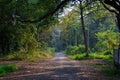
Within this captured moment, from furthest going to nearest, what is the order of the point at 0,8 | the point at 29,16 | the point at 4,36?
the point at 4,36
the point at 29,16
the point at 0,8

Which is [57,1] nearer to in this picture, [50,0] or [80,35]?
[50,0]

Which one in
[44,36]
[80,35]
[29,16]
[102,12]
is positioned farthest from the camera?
[80,35]

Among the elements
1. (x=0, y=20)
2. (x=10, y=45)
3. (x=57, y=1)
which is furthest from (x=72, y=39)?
(x=57, y=1)

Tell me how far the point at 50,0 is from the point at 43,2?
46cm

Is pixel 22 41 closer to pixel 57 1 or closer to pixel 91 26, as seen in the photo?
pixel 57 1

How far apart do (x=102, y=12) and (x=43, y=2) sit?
72.7 feet

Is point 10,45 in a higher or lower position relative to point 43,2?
lower

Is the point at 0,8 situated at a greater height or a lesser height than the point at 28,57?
Result: greater

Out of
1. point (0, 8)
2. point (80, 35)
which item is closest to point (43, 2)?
point (0, 8)

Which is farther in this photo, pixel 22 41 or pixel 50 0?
pixel 22 41

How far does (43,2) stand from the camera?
67.3ft

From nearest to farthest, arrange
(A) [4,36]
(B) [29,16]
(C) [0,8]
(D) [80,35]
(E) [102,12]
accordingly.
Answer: (C) [0,8] → (B) [29,16] → (E) [102,12] → (A) [4,36] → (D) [80,35]

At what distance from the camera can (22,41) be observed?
4241cm

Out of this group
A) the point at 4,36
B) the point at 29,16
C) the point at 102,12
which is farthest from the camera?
the point at 4,36
